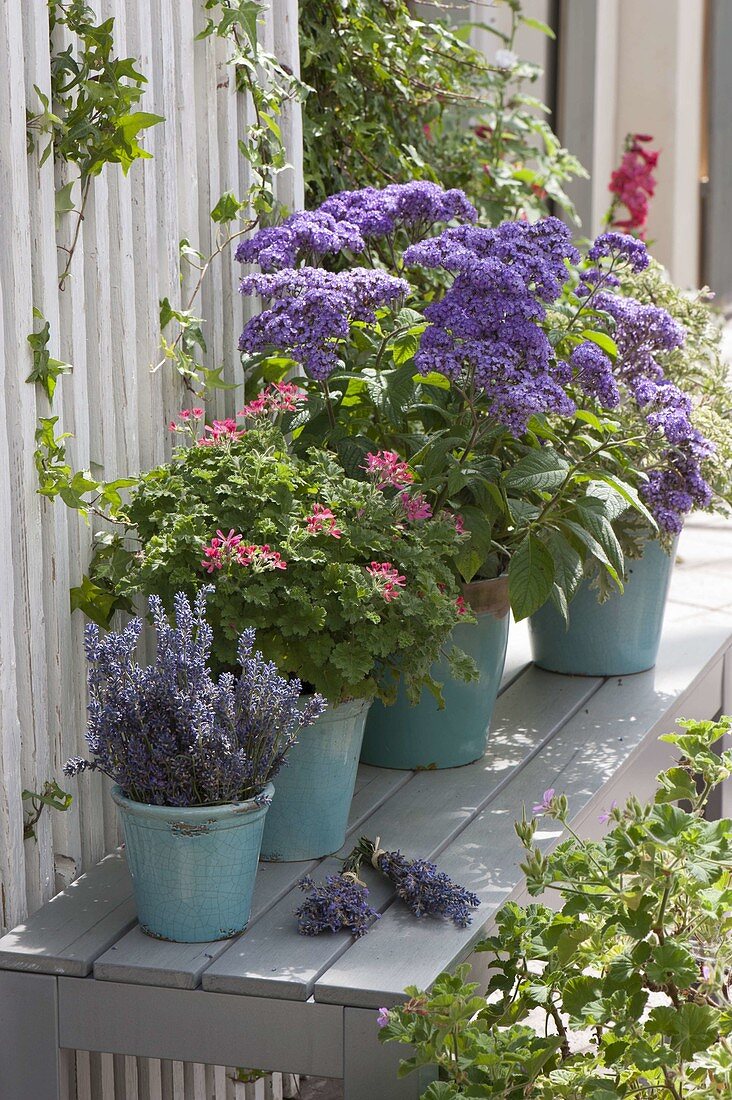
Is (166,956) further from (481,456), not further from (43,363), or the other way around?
(481,456)

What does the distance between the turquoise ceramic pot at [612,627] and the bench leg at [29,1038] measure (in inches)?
52.6

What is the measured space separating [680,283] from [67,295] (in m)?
7.64

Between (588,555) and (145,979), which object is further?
Result: (588,555)

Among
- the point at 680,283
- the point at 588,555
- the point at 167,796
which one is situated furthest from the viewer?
the point at 680,283

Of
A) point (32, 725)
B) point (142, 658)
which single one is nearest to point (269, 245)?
point (142, 658)

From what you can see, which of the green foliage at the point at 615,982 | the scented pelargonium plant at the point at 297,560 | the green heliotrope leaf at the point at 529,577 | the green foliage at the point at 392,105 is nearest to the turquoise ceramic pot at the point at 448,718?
the green heliotrope leaf at the point at 529,577

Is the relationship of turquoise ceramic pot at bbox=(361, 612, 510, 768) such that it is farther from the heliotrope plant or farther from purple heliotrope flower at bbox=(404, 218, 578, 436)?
purple heliotrope flower at bbox=(404, 218, 578, 436)

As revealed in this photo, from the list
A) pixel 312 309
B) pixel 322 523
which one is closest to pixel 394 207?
pixel 312 309

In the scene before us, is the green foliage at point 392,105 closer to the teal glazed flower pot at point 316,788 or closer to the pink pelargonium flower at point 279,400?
the pink pelargonium flower at point 279,400

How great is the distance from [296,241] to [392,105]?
1.18 m

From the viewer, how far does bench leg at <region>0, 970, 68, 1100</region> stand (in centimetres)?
175

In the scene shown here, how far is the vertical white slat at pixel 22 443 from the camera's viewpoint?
5.65ft

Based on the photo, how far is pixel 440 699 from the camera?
207cm

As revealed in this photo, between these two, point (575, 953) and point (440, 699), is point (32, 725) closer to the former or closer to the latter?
point (440, 699)
